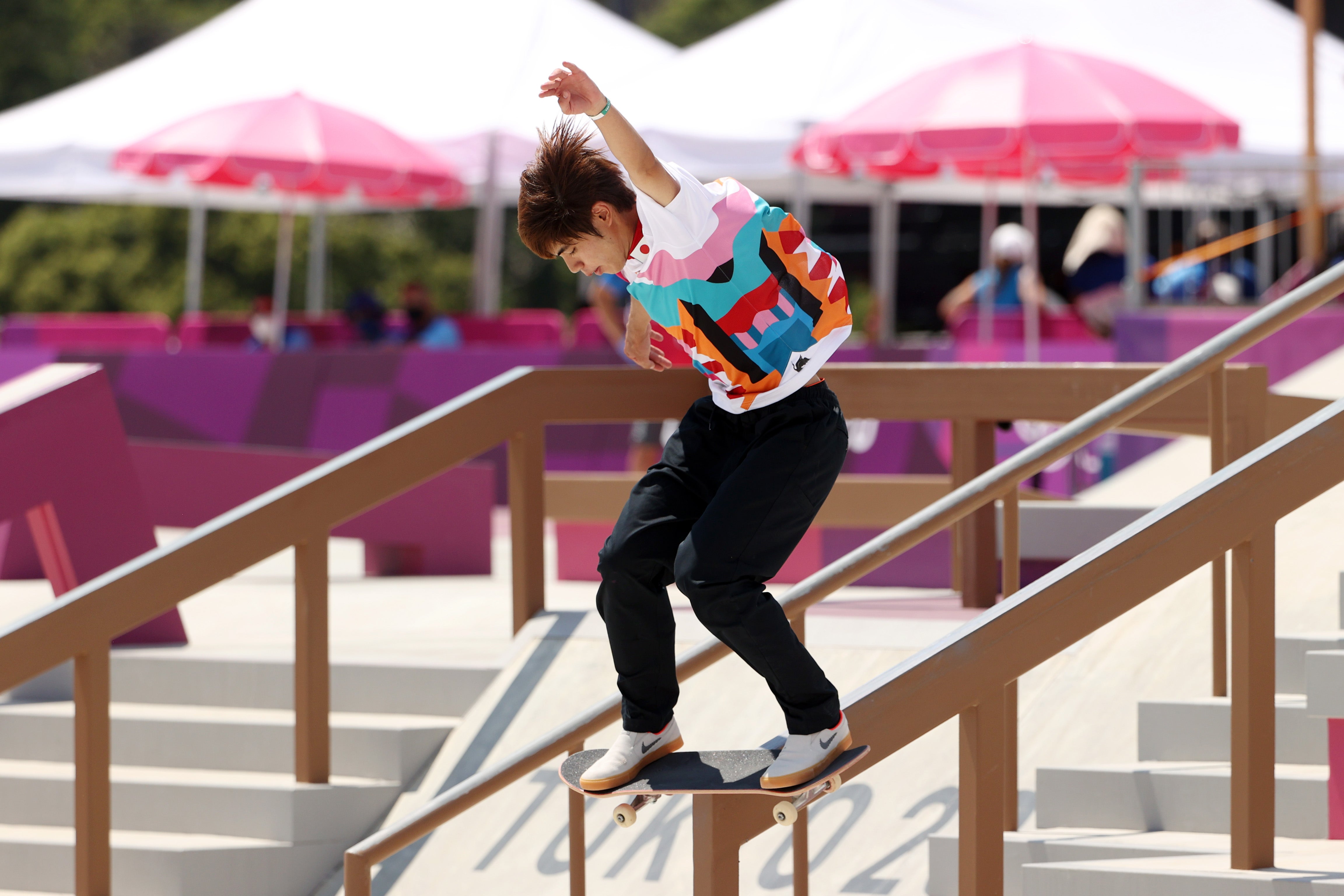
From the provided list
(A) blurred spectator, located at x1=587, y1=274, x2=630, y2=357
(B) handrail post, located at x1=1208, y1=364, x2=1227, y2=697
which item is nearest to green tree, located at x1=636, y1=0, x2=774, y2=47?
(A) blurred spectator, located at x1=587, y1=274, x2=630, y2=357

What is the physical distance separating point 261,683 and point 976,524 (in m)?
2.53

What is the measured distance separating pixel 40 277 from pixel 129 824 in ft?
101

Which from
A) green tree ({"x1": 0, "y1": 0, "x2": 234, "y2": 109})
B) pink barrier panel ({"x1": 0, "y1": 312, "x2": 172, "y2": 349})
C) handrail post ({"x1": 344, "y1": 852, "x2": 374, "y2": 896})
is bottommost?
pink barrier panel ({"x1": 0, "y1": 312, "x2": 172, "y2": 349})

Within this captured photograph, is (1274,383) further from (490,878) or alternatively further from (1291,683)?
(490,878)

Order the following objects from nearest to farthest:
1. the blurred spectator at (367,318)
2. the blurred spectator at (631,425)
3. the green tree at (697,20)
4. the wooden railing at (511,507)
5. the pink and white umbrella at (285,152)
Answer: the wooden railing at (511,507)
the blurred spectator at (631,425)
the pink and white umbrella at (285,152)
the blurred spectator at (367,318)
the green tree at (697,20)

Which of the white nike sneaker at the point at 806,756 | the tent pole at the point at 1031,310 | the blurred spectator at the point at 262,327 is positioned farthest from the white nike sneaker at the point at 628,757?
the blurred spectator at the point at 262,327

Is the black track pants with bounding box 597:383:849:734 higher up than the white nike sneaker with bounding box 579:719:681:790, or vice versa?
the black track pants with bounding box 597:383:849:734

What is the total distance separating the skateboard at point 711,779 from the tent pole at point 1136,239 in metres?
8.22

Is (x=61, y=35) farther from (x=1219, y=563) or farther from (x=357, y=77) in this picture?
(x=1219, y=563)

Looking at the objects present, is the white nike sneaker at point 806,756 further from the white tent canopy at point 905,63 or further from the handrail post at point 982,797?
the white tent canopy at point 905,63

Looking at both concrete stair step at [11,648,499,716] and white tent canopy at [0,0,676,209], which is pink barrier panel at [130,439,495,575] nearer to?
concrete stair step at [11,648,499,716]

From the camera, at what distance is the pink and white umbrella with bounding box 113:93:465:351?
13.2m

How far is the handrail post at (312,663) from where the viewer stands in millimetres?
5074

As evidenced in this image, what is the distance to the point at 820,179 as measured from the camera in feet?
60.7
